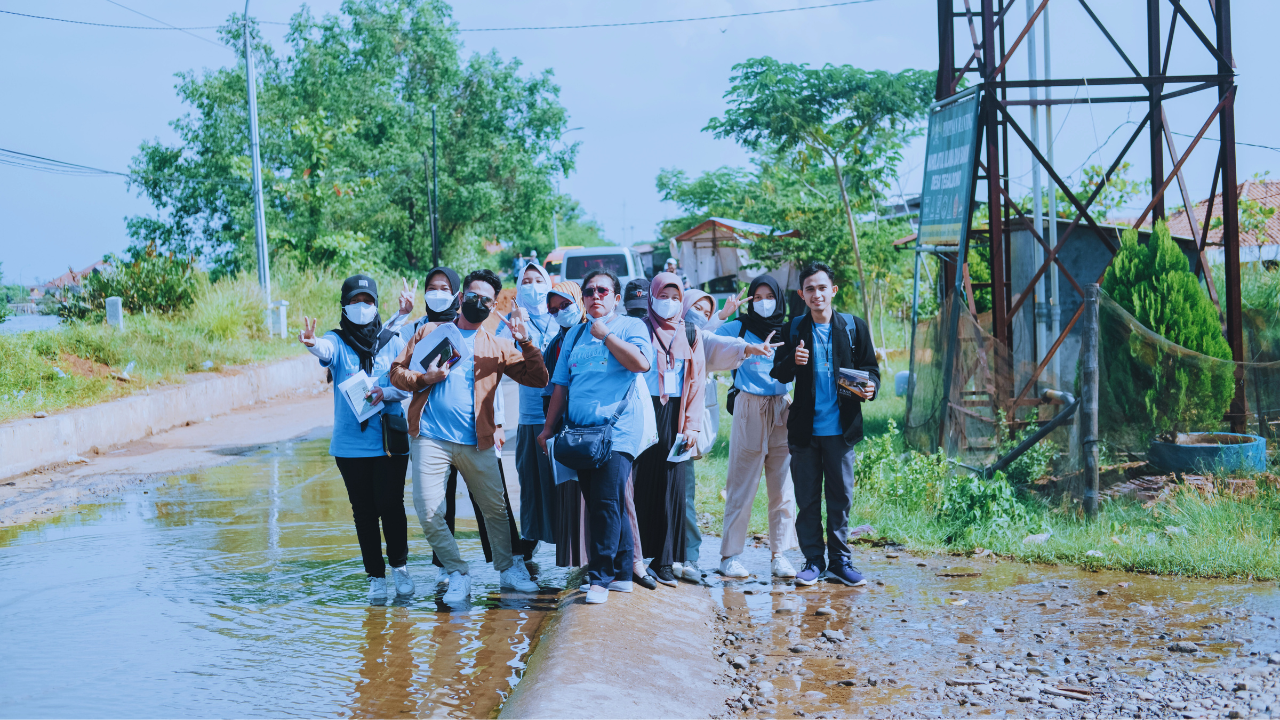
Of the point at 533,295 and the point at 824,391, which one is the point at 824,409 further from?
the point at 533,295

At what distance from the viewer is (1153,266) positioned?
7523 mm

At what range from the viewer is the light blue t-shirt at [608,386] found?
199 inches

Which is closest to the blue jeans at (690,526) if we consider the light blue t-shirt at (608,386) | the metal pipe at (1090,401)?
the light blue t-shirt at (608,386)

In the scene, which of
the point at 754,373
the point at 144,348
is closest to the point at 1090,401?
the point at 754,373

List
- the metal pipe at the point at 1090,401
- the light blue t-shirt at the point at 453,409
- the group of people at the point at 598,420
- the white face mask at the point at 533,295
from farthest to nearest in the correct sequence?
the metal pipe at the point at 1090,401 < the white face mask at the point at 533,295 < the light blue t-shirt at the point at 453,409 < the group of people at the point at 598,420

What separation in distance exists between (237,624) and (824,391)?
Result: 331 centimetres

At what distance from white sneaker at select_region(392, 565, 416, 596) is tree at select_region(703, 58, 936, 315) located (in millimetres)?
14107

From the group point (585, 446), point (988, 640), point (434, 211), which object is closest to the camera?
point (988, 640)

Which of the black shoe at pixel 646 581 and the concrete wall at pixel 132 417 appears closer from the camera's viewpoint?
the black shoe at pixel 646 581

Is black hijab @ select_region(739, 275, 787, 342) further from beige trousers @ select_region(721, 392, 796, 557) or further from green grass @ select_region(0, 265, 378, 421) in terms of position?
green grass @ select_region(0, 265, 378, 421)

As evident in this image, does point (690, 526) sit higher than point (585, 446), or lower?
lower

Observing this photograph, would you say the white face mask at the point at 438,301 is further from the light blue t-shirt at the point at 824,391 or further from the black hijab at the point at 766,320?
the light blue t-shirt at the point at 824,391

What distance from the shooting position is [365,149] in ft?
122

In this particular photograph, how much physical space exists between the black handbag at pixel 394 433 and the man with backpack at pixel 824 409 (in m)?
2.04
